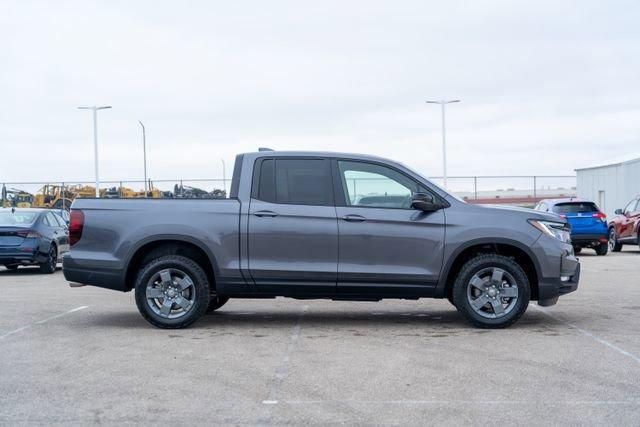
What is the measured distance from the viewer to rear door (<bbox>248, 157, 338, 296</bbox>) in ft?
27.3

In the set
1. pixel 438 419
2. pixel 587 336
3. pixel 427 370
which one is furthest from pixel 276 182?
pixel 438 419

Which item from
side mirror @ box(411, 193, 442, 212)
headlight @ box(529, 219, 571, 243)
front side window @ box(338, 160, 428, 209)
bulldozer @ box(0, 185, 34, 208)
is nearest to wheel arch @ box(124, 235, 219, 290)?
front side window @ box(338, 160, 428, 209)

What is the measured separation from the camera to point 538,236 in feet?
27.5

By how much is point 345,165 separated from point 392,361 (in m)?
2.61

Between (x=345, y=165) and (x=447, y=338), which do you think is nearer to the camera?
(x=447, y=338)

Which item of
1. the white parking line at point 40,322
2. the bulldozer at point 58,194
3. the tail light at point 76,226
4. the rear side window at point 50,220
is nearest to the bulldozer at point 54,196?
the bulldozer at point 58,194

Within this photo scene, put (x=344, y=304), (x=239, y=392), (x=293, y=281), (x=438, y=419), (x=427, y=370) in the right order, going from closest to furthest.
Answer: (x=438, y=419), (x=239, y=392), (x=427, y=370), (x=293, y=281), (x=344, y=304)

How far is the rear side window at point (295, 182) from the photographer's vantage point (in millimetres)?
8508

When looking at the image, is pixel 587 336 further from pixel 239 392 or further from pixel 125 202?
pixel 125 202

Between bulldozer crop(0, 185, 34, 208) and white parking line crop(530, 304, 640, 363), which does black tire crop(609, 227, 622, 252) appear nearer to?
white parking line crop(530, 304, 640, 363)

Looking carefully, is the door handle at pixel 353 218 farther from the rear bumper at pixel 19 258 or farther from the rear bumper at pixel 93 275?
the rear bumper at pixel 19 258

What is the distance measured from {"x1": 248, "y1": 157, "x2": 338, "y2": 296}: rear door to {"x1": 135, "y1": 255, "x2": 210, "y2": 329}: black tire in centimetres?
57

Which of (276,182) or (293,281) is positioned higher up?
(276,182)

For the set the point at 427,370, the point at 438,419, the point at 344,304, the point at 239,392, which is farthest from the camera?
the point at 344,304
